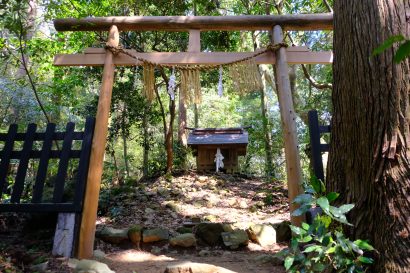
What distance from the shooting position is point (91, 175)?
4.20m

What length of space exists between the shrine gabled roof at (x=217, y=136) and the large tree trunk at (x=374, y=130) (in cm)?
714

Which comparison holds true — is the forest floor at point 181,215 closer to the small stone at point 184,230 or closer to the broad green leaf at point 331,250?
the small stone at point 184,230

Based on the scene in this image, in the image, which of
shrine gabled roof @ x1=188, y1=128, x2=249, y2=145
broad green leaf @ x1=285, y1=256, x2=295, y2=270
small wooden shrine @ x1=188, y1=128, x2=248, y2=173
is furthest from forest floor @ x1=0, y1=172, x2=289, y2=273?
broad green leaf @ x1=285, y1=256, x2=295, y2=270

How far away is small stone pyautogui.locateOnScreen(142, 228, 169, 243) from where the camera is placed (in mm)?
4605

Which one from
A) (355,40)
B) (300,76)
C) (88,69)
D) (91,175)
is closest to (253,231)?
(91,175)

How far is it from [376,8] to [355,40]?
0.81ft

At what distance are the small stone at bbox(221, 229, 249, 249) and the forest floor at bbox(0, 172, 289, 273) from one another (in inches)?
2.7

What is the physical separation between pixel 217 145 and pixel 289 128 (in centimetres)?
551

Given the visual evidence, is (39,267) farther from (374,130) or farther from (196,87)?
(374,130)

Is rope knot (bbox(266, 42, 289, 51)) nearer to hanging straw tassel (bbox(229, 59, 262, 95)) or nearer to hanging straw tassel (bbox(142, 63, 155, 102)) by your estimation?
hanging straw tassel (bbox(229, 59, 262, 95))

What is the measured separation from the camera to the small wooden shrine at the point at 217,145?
9.83 m

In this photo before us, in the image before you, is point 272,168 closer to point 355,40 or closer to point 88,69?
point 88,69

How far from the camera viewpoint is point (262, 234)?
4656mm

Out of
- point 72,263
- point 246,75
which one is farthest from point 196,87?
point 72,263
